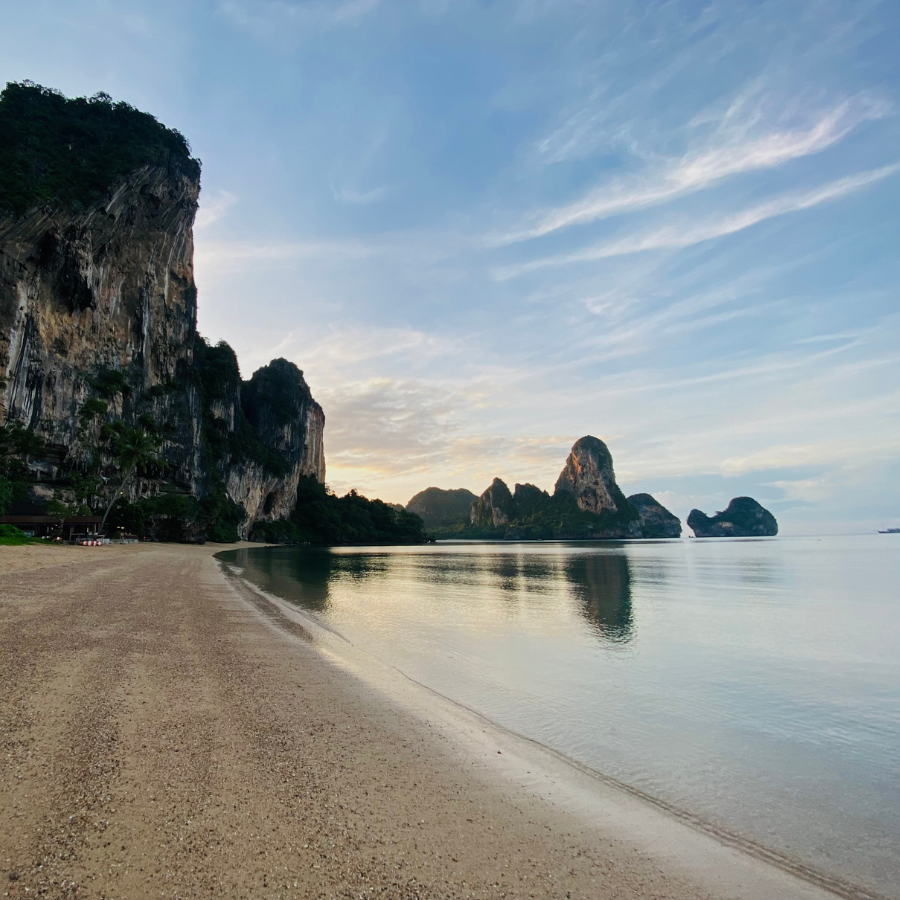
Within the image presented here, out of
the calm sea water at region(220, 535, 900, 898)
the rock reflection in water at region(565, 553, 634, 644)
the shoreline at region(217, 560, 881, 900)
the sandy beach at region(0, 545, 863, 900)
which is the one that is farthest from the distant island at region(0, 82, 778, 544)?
the shoreline at region(217, 560, 881, 900)

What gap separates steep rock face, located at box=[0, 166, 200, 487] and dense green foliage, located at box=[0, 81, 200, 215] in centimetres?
171

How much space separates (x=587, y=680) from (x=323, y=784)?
692cm

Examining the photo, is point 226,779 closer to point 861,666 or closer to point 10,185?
point 861,666

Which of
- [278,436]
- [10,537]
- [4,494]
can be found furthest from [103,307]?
[278,436]

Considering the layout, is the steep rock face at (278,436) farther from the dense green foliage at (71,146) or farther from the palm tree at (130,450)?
the dense green foliage at (71,146)

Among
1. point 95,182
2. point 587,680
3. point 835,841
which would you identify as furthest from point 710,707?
point 95,182

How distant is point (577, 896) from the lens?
333 cm

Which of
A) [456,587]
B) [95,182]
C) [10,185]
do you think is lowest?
[456,587]

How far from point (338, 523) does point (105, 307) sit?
83.5m

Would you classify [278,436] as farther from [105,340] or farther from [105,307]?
[105,307]

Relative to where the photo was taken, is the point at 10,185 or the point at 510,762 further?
→ the point at 10,185

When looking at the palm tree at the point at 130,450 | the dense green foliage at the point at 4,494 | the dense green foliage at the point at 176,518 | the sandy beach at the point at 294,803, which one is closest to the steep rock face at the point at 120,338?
the palm tree at the point at 130,450

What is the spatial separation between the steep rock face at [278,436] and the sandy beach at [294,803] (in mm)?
103199

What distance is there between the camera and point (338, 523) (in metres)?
136
